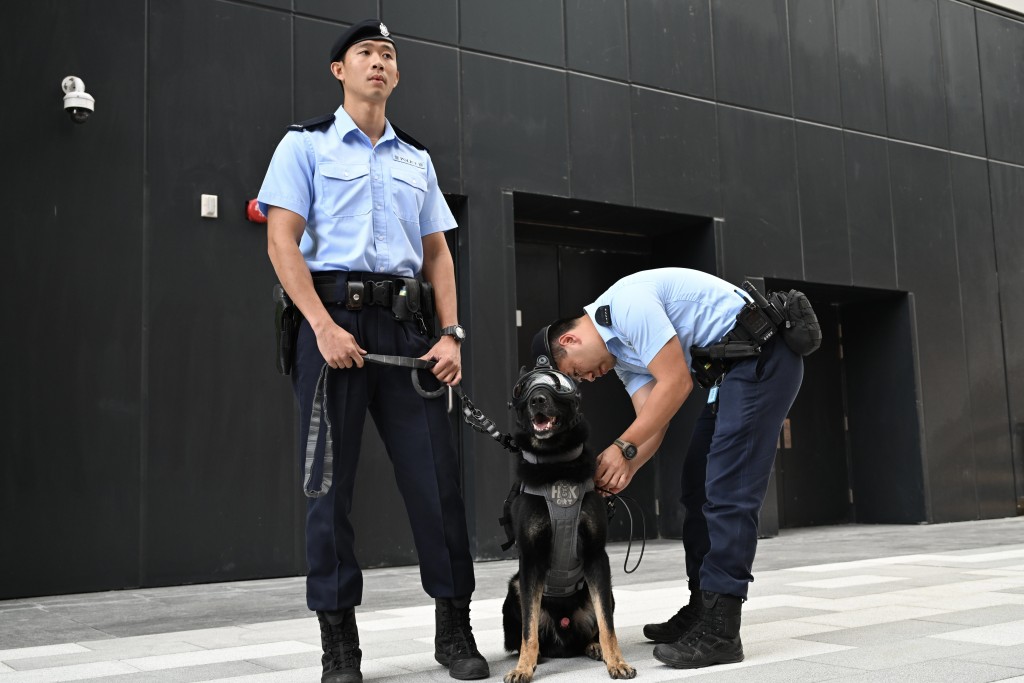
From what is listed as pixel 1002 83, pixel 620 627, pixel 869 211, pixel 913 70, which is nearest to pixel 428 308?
pixel 620 627

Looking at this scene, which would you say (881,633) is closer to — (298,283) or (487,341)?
(298,283)

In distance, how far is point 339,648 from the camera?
287 centimetres

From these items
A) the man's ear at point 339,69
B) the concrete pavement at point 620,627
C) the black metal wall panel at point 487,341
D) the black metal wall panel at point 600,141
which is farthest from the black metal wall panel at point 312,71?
the man's ear at point 339,69

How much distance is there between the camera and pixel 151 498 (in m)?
5.90

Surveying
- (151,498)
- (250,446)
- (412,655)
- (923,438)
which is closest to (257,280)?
(250,446)

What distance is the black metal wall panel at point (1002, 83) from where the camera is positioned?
10.9 m

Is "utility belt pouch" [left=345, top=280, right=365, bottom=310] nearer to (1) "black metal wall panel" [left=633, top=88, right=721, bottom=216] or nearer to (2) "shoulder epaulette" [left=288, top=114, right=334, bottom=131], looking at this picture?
(2) "shoulder epaulette" [left=288, top=114, right=334, bottom=131]

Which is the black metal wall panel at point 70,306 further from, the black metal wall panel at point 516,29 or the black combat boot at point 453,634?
the black combat boot at point 453,634

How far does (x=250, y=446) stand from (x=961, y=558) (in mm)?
4947

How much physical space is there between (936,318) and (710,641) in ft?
26.9

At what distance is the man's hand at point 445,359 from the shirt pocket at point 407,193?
45cm

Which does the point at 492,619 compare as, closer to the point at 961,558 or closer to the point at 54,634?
the point at 54,634

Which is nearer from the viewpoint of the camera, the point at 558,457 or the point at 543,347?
the point at 558,457

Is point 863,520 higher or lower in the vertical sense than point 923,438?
lower
